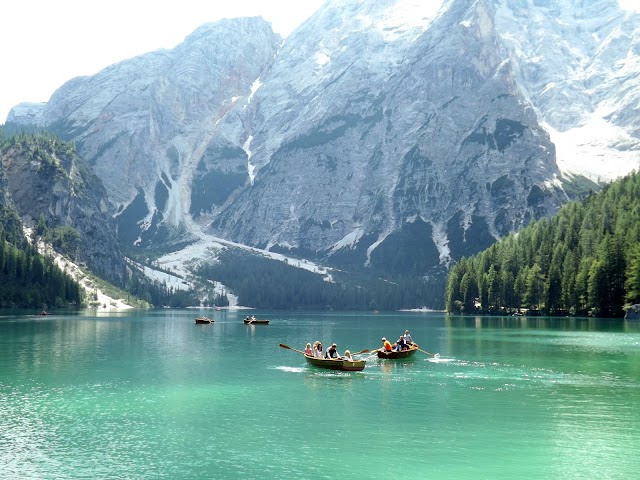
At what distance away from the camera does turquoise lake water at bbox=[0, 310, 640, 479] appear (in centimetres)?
3759

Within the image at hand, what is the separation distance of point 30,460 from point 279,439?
48.1 ft

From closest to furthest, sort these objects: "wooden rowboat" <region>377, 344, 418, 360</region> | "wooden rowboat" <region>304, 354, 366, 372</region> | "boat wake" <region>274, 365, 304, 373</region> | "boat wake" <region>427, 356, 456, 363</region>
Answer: "wooden rowboat" <region>304, 354, 366, 372</region>
"boat wake" <region>274, 365, 304, 373</region>
"boat wake" <region>427, 356, 456, 363</region>
"wooden rowboat" <region>377, 344, 418, 360</region>

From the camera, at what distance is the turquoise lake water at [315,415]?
123ft

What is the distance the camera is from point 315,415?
51344mm

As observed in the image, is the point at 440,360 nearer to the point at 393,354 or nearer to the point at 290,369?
the point at 393,354

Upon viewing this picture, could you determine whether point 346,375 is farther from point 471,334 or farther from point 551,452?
point 471,334

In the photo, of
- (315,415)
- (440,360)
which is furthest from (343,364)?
(315,415)

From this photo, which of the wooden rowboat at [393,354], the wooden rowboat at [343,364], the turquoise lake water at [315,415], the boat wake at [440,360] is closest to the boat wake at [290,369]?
A: the turquoise lake water at [315,415]

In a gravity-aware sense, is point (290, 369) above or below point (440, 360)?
below

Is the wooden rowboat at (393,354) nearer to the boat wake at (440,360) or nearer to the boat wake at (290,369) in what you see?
the boat wake at (440,360)

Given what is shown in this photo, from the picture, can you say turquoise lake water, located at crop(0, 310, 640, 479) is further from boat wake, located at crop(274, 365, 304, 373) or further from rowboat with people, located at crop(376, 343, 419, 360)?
rowboat with people, located at crop(376, 343, 419, 360)

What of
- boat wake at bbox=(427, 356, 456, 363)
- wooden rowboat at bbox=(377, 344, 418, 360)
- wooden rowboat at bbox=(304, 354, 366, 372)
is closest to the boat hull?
wooden rowboat at bbox=(377, 344, 418, 360)

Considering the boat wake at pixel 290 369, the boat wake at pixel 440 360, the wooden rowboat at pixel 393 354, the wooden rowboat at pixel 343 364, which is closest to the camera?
the wooden rowboat at pixel 343 364

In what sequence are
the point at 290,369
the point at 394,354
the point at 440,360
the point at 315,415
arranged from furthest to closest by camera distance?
1. the point at 394,354
2. the point at 440,360
3. the point at 290,369
4. the point at 315,415
